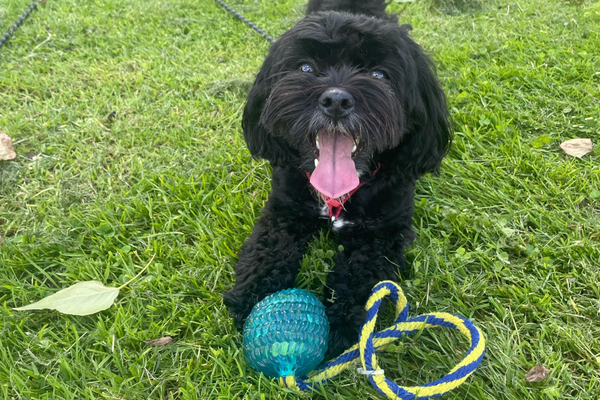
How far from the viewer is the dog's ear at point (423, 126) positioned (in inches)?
94.9

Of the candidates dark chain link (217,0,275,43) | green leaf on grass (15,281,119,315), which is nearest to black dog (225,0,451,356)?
green leaf on grass (15,281,119,315)

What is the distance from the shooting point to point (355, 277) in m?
2.29

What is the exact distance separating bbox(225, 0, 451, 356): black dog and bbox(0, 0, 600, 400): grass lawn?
0.60 feet

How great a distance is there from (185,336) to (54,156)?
213 cm

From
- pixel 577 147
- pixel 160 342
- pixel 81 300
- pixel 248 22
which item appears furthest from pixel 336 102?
pixel 248 22

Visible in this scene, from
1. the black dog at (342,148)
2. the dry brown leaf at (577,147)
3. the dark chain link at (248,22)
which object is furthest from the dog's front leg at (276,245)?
the dark chain link at (248,22)

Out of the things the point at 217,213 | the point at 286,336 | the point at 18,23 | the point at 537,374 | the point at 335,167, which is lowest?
the point at 537,374

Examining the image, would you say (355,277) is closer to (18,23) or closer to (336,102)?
(336,102)

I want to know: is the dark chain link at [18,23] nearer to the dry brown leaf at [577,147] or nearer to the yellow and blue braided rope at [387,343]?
the yellow and blue braided rope at [387,343]

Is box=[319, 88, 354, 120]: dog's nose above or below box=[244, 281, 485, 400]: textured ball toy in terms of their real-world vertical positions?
above

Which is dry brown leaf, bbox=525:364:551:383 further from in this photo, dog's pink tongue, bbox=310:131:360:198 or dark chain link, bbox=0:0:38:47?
dark chain link, bbox=0:0:38:47

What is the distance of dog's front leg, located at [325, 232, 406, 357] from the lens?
6.72 ft

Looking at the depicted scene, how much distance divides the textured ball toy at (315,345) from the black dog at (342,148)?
0.19m

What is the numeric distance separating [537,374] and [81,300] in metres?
2.26
